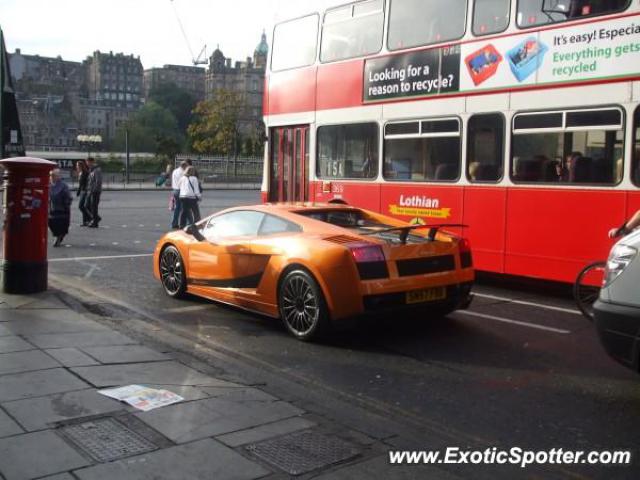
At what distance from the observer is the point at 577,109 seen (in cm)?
891

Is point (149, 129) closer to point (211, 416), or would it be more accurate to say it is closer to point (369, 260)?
point (369, 260)

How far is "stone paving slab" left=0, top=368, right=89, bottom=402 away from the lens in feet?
16.5

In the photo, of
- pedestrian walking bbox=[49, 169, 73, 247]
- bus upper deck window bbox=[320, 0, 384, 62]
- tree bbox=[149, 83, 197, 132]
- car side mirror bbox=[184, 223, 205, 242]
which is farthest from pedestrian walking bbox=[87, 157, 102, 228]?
tree bbox=[149, 83, 197, 132]

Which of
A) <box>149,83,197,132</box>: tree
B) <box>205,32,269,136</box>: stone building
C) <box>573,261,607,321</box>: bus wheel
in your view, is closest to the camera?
<box>573,261,607,321</box>: bus wheel

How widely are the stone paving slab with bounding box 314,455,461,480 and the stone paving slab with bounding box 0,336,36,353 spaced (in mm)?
3592

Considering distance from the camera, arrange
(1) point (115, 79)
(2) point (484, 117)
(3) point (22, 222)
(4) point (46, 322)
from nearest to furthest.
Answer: (4) point (46, 322)
(3) point (22, 222)
(2) point (484, 117)
(1) point (115, 79)

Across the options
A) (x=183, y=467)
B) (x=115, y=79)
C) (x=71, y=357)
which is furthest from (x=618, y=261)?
(x=115, y=79)

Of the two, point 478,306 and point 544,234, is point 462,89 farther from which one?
point 478,306

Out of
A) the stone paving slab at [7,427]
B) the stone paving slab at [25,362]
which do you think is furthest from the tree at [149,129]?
the stone paving slab at [7,427]

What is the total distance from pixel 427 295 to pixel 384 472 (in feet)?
10.9

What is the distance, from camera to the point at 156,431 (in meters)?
4.41

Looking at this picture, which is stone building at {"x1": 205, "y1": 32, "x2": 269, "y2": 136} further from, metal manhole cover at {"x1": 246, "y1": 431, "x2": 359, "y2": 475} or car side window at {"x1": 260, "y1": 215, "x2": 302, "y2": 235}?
metal manhole cover at {"x1": 246, "y1": 431, "x2": 359, "y2": 475}

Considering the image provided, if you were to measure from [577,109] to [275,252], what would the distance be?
4.30 metres

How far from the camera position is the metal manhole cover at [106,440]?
405 cm
